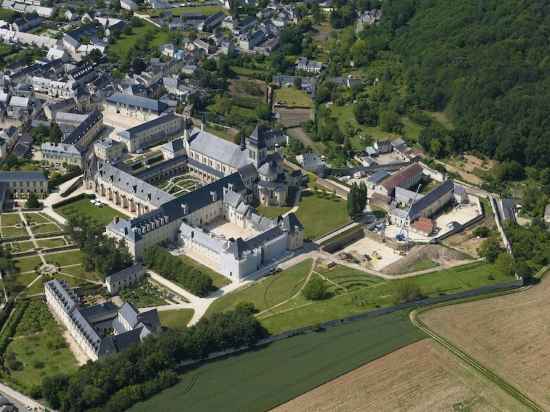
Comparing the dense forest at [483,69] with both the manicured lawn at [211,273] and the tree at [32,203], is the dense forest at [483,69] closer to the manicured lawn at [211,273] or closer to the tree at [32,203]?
the manicured lawn at [211,273]

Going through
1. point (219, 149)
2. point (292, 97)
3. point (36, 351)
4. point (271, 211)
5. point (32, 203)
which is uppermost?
point (219, 149)

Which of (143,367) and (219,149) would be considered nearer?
(143,367)

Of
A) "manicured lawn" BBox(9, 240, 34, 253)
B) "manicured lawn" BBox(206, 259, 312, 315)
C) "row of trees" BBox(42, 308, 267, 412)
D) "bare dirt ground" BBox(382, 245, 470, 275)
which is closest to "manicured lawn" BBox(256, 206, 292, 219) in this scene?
"manicured lawn" BBox(206, 259, 312, 315)

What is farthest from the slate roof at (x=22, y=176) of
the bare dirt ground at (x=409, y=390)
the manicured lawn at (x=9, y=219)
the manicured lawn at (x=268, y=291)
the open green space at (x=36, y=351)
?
the bare dirt ground at (x=409, y=390)

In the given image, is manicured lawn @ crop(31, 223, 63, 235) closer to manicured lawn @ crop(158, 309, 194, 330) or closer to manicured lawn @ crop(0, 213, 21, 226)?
manicured lawn @ crop(0, 213, 21, 226)

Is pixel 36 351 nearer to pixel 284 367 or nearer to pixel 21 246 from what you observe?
pixel 21 246

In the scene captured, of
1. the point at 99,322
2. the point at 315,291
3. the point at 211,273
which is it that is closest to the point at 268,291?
the point at 315,291
